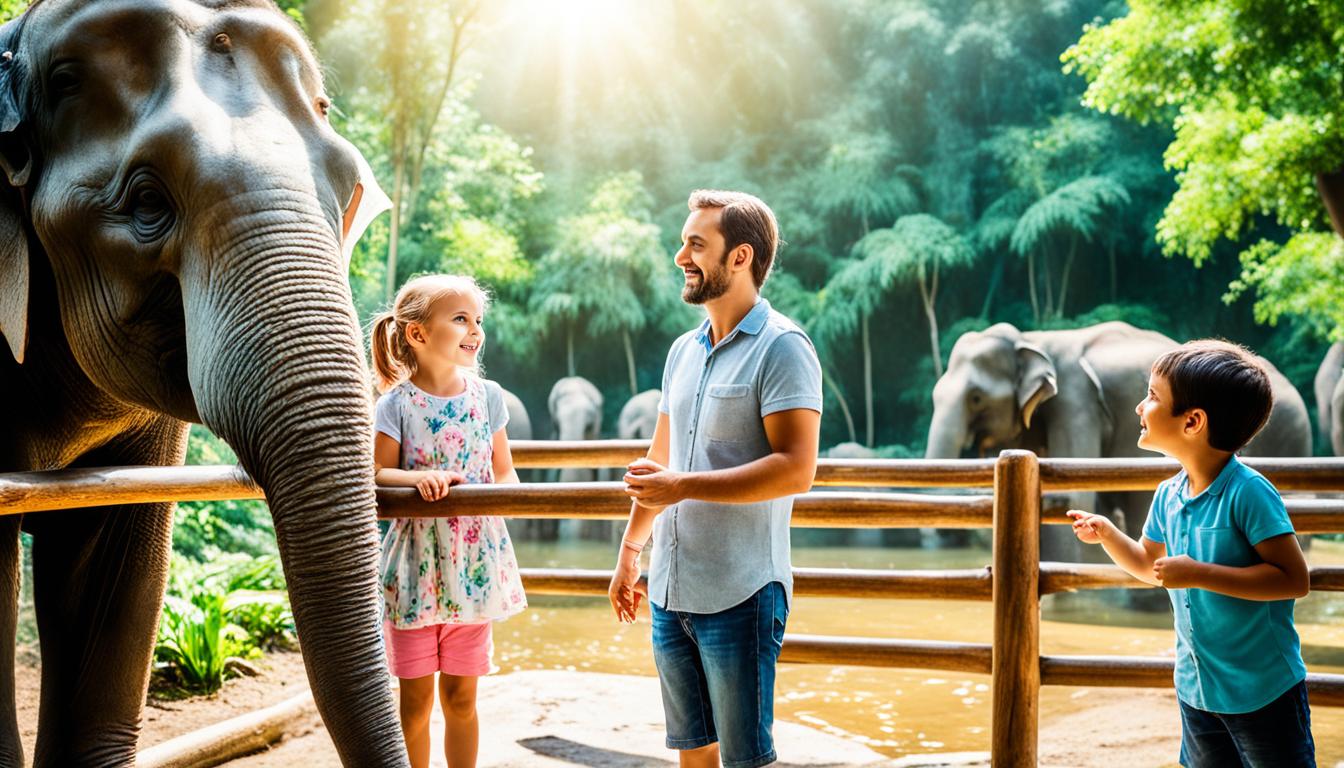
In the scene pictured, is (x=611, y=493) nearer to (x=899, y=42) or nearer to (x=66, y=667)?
(x=66, y=667)

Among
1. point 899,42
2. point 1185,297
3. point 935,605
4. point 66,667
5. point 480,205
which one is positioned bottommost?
point 935,605

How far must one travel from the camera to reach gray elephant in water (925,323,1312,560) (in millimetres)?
10555

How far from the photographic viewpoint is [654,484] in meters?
2.50

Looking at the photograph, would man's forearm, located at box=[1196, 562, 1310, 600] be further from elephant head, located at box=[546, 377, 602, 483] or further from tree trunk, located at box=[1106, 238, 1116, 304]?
tree trunk, located at box=[1106, 238, 1116, 304]

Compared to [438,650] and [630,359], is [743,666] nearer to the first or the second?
[438,650]

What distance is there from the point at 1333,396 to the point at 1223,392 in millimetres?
10705

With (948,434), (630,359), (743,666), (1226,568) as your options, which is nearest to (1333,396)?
(948,434)

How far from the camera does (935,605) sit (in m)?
9.48

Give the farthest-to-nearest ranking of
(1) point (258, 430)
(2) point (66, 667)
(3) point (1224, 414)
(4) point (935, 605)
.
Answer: (4) point (935, 605), (2) point (66, 667), (3) point (1224, 414), (1) point (258, 430)

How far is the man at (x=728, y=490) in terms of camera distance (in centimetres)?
258

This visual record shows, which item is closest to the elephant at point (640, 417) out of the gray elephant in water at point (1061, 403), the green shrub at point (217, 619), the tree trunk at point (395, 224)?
the tree trunk at point (395, 224)

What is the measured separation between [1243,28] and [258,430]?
10603 mm

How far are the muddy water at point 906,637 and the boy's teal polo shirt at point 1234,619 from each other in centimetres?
231

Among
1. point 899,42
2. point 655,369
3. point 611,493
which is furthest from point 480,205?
point 611,493
